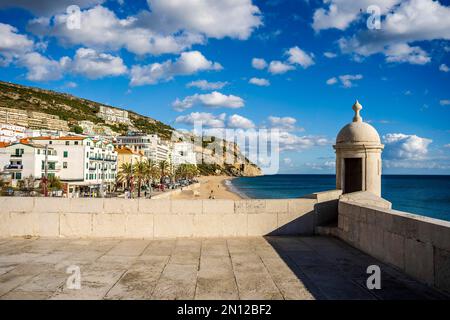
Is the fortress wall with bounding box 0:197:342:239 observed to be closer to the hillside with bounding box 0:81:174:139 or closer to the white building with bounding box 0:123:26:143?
the white building with bounding box 0:123:26:143

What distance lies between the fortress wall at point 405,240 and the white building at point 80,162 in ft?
199

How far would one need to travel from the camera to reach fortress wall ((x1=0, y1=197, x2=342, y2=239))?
836 centimetres

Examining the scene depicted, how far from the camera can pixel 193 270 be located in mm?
5742

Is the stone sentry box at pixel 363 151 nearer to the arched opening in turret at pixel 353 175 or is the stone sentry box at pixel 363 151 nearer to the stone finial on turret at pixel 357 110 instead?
the stone finial on turret at pixel 357 110

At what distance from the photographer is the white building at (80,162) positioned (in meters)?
66.9

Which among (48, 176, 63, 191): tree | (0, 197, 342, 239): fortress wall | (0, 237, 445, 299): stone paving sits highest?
(0, 197, 342, 239): fortress wall

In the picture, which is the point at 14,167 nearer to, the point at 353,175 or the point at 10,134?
the point at 10,134

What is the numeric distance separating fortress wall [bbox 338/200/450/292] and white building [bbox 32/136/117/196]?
199ft

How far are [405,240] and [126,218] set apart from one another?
5.90 metres

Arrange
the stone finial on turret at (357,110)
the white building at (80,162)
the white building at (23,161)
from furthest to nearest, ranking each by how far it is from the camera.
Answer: the white building at (80,162), the white building at (23,161), the stone finial on turret at (357,110)

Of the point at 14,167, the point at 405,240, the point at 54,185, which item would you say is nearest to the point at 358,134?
the point at 405,240

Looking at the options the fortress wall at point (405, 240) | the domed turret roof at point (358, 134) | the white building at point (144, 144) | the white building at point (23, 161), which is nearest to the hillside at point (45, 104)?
the white building at point (144, 144)

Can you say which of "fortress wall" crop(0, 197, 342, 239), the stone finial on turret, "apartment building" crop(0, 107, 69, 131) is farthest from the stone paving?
"apartment building" crop(0, 107, 69, 131)

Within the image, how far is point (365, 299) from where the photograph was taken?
179 inches
